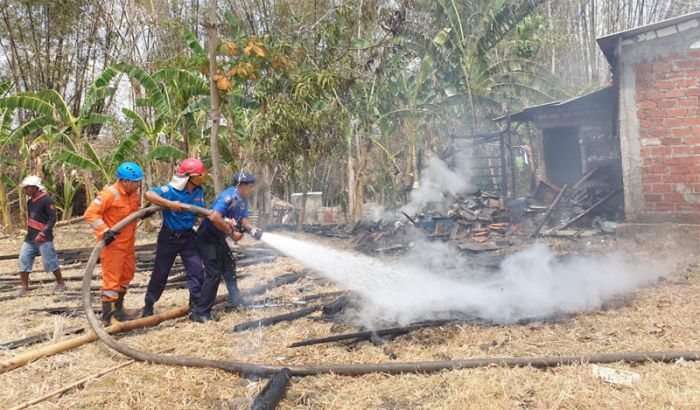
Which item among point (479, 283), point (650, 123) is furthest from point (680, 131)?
point (479, 283)

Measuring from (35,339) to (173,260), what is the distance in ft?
5.08

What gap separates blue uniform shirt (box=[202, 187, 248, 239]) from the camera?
17.6 ft

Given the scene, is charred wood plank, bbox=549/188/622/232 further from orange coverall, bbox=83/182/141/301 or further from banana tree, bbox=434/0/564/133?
orange coverall, bbox=83/182/141/301

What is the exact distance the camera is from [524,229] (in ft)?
36.3

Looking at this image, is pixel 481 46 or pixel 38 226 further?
pixel 481 46

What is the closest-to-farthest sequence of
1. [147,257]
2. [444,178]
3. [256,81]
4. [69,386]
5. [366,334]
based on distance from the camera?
[69,386], [366,334], [147,257], [256,81], [444,178]

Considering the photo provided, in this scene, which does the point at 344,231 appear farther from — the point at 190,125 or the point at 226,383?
the point at 226,383

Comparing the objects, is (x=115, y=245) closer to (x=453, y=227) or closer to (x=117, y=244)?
(x=117, y=244)

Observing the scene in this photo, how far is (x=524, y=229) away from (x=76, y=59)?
1887cm

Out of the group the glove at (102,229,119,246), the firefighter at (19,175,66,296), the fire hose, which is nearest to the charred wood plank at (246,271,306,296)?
the glove at (102,229,119,246)

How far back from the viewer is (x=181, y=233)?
17.7 ft

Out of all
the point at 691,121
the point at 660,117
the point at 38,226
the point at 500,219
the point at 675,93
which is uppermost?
the point at 675,93

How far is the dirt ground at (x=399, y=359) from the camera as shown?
10.7 feet

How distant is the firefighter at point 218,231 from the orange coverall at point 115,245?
2.66 feet
